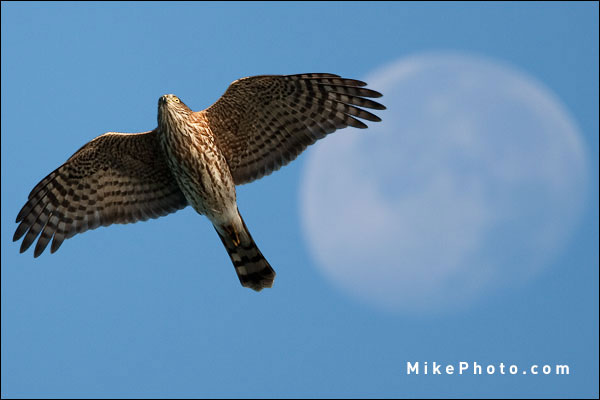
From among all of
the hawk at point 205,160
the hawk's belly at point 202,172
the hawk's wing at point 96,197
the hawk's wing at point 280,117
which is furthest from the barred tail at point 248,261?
the hawk's wing at point 96,197

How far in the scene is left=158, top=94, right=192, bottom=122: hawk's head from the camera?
1223 cm

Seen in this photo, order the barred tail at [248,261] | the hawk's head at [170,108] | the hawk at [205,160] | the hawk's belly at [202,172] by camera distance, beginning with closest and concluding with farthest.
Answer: the hawk's head at [170,108] < the hawk's belly at [202,172] < the hawk at [205,160] < the barred tail at [248,261]

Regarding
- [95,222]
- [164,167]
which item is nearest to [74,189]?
[95,222]

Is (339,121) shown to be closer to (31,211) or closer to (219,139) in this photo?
(219,139)

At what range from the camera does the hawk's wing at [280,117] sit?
1277cm

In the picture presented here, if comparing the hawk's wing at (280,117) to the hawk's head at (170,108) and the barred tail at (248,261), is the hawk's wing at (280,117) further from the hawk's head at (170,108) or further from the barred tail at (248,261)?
the barred tail at (248,261)

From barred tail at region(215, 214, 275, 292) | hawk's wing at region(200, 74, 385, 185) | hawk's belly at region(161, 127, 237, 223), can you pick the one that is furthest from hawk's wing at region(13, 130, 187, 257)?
hawk's wing at region(200, 74, 385, 185)

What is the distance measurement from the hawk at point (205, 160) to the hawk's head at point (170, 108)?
1 centimetres

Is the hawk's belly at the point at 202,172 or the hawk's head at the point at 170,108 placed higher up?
the hawk's head at the point at 170,108

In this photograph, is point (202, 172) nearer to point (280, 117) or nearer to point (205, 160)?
point (205, 160)

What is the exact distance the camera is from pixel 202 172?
1249 cm

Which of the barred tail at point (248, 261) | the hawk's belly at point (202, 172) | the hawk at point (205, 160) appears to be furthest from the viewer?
the barred tail at point (248, 261)

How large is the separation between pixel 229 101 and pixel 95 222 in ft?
9.37

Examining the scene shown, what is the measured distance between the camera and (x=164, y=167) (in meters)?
13.2
